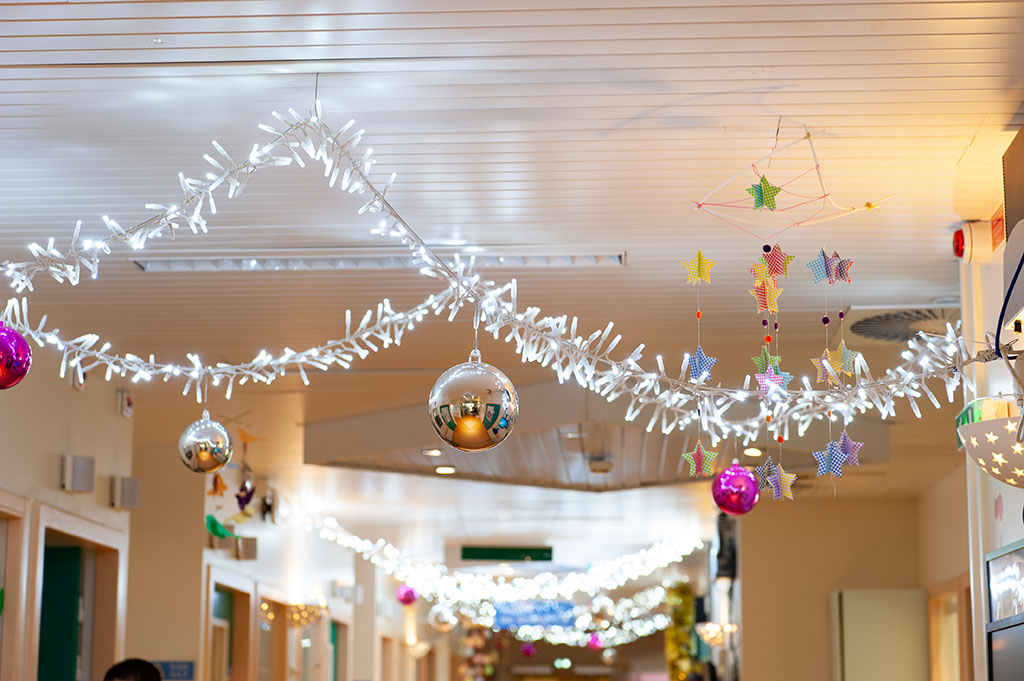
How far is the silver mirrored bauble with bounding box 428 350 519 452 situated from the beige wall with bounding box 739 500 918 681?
6.90 meters

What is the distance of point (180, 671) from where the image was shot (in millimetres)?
9734

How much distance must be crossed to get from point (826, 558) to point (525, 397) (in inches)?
157

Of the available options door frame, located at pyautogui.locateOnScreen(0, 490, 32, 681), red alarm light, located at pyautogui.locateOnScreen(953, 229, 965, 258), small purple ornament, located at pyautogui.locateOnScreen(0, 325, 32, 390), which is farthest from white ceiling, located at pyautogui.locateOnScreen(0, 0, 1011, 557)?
door frame, located at pyautogui.locateOnScreen(0, 490, 32, 681)

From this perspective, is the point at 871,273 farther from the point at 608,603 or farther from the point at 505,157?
the point at 608,603

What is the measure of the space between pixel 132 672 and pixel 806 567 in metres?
6.78

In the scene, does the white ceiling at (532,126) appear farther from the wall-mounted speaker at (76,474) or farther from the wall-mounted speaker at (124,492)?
the wall-mounted speaker at (124,492)

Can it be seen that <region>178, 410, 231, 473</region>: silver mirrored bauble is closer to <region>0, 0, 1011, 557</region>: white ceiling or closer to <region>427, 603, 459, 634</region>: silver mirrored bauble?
<region>0, 0, 1011, 557</region>: white ceiling

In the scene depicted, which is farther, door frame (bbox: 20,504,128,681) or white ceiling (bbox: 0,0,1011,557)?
door frame (bbox: 20,504,128,681)

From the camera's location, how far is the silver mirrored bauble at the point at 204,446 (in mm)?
5621

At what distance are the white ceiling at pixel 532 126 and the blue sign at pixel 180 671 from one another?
4196mm

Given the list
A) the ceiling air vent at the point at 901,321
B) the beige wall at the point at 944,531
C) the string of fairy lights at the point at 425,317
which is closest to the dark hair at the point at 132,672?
the string of fairy lights at the point at 425,317

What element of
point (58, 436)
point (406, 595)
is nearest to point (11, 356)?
point (58, 436)

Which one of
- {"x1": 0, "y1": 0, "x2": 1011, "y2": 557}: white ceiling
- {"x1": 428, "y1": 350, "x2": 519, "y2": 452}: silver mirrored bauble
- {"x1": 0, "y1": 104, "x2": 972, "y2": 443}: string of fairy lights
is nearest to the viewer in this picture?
{"x1": 0, "y1": 0, "x2": 1011, "y2": 557}: white ceiling

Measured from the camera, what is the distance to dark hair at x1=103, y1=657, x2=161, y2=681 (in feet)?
16.0
